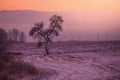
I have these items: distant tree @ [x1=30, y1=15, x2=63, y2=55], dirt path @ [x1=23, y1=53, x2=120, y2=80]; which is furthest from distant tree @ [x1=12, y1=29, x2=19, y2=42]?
dirt path @ [x1=23, y1=53, x2=120, y2=80]

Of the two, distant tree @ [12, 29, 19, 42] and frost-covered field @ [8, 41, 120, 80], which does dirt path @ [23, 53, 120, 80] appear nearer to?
frost-covered field @ [8, 41, 120, 80]

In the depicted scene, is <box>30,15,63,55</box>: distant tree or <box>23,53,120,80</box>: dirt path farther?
<box>30,15,63,55</box>: distant tree

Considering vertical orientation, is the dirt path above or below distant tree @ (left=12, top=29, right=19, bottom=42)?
below

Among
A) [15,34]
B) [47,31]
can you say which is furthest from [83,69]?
[15,34]

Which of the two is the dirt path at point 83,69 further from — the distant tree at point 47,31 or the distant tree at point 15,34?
the distant tree at point 15,34

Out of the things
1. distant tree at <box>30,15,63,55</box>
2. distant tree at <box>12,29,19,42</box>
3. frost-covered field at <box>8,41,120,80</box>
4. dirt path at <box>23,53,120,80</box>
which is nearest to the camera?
dirt path at <box>23,53,120,80</box>

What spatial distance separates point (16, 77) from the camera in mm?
25516

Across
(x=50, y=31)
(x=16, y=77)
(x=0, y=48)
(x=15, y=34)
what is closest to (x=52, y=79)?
(x=16, y=77)

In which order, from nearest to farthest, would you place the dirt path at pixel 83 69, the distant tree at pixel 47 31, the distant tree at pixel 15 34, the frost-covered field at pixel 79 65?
the dirt path at pixel 83 69 < the frost-covered field at pixel 79 65 < the distant tree at pixel 47 31 < the distant tree at pixel 15 34

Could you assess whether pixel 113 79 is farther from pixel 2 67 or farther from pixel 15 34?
pixel 15 34

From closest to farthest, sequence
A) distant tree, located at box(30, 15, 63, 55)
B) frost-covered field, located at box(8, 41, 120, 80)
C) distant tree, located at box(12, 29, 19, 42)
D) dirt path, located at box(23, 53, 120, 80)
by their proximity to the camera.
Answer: dirt path, located at box(23, 53, 120, 80), frost-covered field, located at box(8, 41, 120, 80), distant tree, located at box(30, 15, 63, 55), distant tree, located at box(12, 29, 19, 42)

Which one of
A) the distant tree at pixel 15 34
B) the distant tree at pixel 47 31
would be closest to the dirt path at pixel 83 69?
the distant tree at pixel 47 31

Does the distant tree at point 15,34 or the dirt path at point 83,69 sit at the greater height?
the distant tree at point 15,34

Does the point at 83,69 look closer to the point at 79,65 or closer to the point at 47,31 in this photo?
the point at 79,65
